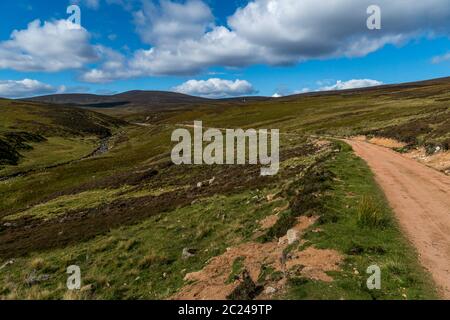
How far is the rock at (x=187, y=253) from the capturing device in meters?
18.1

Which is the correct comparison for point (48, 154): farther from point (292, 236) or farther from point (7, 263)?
point (292, 236)

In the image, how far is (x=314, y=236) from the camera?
50.6 ft

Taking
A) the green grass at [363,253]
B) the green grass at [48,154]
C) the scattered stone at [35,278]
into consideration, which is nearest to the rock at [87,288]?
the scattered stone at [35,278]

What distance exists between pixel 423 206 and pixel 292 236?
25.8 ft

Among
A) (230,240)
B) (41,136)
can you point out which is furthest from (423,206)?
(41,136)

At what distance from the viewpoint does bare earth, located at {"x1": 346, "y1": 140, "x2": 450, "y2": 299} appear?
12.9 meters

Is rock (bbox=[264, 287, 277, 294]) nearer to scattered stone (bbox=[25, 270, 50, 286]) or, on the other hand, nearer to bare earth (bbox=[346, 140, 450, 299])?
bare earth (bbox=[346, 140, 450, 299])

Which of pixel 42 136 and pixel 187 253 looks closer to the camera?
pixel 187 253

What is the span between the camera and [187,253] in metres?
18.5

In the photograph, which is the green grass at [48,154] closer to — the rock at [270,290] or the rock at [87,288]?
the rock at [87,288]

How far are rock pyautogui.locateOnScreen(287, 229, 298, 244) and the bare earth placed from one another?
170 inches
